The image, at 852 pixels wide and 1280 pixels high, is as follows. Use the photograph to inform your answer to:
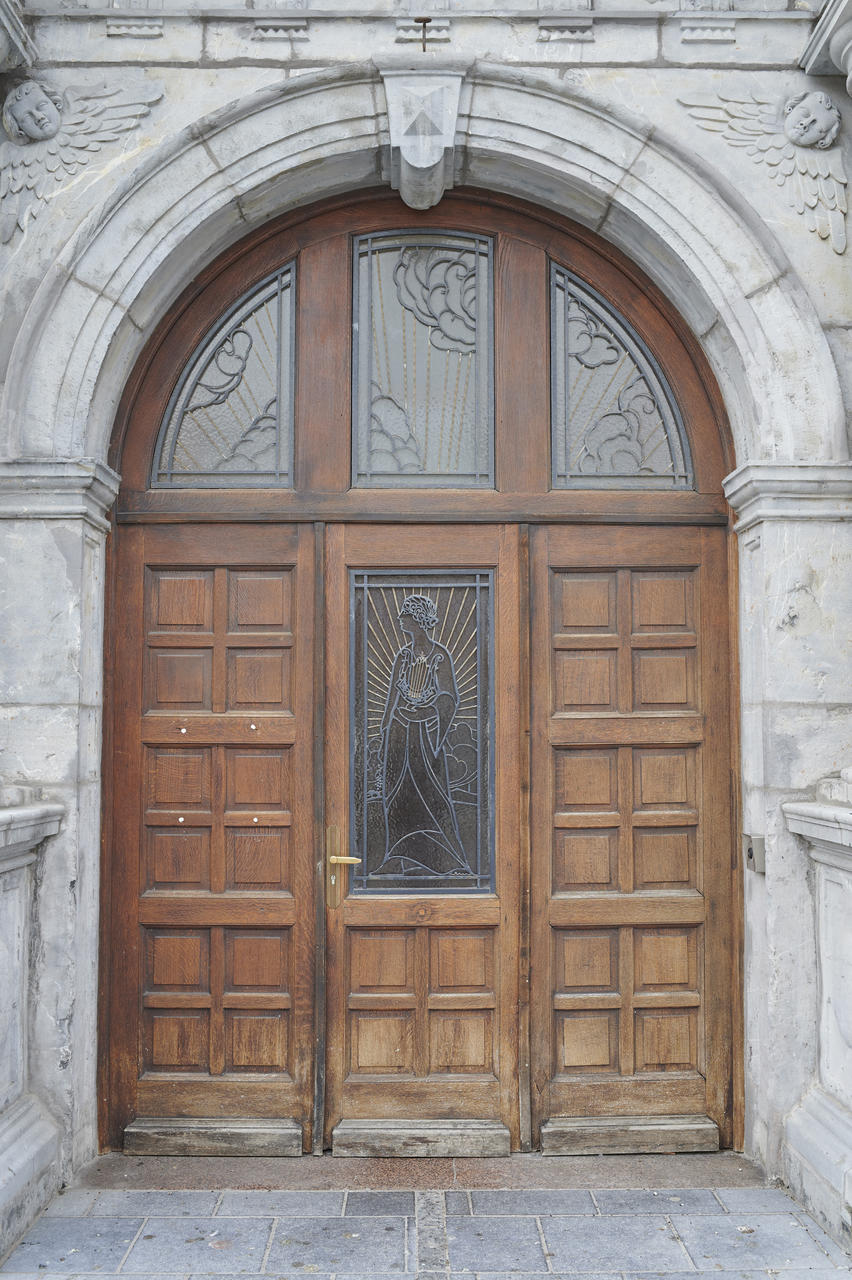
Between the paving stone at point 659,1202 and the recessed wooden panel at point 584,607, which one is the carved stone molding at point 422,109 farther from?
the paving stone at point 659,1202

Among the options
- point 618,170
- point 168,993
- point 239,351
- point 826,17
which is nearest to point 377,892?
point 168,993

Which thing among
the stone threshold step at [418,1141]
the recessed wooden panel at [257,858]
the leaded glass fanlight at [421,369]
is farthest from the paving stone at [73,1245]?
the leaded glass fanlight at [421,369]

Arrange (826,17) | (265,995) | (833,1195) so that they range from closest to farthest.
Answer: (833,1195)
(826,17)
(265,995)

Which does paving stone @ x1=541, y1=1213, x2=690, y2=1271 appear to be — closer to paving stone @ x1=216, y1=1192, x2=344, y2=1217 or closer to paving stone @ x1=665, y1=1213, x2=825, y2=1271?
paving stone @ x1=665, y1=1213, x2=825, y2=1271

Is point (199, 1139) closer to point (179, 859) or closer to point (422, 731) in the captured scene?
point (179, 859)

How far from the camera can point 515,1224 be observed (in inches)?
147

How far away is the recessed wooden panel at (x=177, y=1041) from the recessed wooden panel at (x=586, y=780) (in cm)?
172

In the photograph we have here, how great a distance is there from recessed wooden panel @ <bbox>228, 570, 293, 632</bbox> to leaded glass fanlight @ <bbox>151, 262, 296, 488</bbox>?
16.4 inches

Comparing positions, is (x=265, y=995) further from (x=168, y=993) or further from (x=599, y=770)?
(x=599, y=770)

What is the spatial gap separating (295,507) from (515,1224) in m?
2.81

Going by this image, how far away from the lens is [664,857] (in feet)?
14.6

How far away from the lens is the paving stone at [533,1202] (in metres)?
3.84

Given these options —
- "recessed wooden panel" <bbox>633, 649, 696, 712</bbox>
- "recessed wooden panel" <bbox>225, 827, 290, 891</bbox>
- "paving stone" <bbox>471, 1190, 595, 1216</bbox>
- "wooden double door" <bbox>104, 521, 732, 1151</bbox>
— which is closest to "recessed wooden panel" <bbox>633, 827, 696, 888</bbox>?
"wooden double door" <bbox>104, 521, 732, 1151</bbox>

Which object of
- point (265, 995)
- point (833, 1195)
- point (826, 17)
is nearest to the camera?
point (833, 1195)
